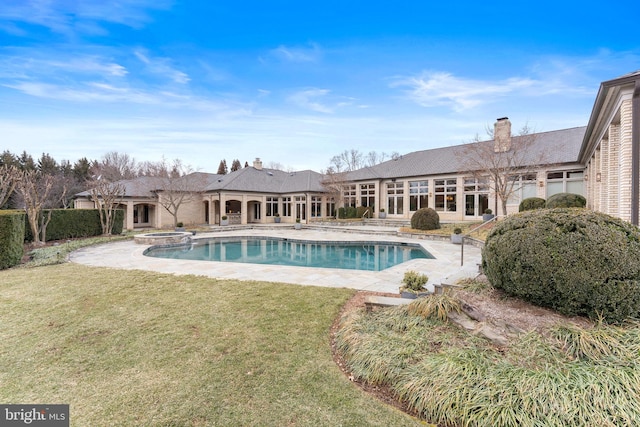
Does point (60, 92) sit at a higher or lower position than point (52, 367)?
higher

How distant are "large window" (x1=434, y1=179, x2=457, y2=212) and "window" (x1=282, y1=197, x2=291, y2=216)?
46.8ft

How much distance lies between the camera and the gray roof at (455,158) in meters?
17.8

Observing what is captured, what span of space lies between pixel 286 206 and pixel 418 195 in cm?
1327

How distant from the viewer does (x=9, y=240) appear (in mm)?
9070

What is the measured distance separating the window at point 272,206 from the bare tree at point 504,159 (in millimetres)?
17979

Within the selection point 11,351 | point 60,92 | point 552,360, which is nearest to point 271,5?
point 60,92

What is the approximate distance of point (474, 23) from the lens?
1071 centimetres

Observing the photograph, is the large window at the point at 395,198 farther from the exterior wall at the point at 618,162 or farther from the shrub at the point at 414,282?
the shrub at the point at 414,282

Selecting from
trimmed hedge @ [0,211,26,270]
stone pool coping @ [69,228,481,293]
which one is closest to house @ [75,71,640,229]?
stone pool coping @ [69,228,481,293]

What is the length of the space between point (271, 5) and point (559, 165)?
18.1 metres

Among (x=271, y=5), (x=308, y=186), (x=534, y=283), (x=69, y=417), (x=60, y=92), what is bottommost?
(x=69, y=417)

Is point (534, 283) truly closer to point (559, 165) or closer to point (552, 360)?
point (552, 360)

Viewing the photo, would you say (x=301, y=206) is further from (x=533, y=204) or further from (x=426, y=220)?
(x=533, y=204)

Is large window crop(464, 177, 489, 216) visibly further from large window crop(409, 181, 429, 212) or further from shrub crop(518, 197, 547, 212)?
shrub crop(518, 197, 547, 212)
